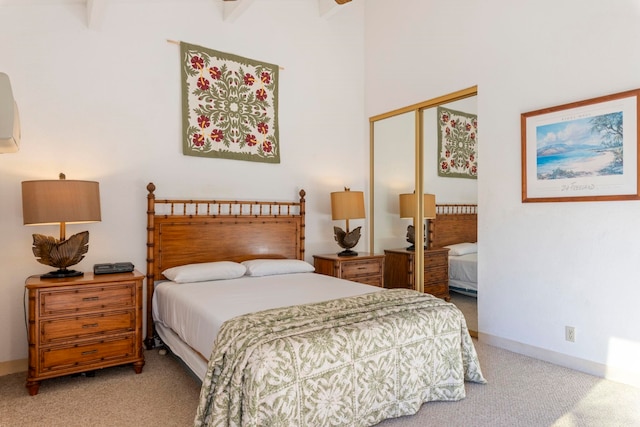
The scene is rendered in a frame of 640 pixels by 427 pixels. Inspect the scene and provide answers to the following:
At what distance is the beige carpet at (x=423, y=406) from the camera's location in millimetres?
2168

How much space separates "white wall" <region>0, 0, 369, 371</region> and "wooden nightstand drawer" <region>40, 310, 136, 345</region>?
2.03ft

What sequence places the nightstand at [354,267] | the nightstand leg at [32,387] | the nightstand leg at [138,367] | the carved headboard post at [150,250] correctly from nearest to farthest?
1. the nightstand leg at [32,387]
2. the nightstand leg at [138,367]
3. the carved headboard post at [150,250]
4. the nightstand at [354,267]

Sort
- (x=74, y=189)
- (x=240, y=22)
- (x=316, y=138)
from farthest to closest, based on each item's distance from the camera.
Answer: (x=316, y=138)
(x=240, y=22)
(x=74, y=189)

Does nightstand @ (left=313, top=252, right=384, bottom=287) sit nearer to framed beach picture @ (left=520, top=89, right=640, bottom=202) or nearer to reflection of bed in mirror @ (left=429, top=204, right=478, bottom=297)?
reflection of bed in mirror @ (left=429, top=204, right=478, bottom=297)

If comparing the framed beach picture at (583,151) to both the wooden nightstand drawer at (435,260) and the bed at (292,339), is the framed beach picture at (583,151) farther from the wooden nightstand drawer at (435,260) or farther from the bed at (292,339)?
the bed at (292,339)

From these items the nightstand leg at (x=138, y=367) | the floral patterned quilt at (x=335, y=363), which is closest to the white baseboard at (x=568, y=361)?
the floral patterned quilt at (x=335, y=363)

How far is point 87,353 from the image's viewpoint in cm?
266

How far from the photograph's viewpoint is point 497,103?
3.40 m

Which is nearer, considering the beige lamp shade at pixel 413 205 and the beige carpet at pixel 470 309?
the beige carpet at pixel 470 309

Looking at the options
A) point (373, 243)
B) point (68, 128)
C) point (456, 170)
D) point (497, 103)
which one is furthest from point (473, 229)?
point (68, 128)

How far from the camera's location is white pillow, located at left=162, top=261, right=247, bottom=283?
314 centimetres

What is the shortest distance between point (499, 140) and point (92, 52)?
11.5 feet

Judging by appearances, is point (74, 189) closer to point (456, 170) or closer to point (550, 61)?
point (456, 170)

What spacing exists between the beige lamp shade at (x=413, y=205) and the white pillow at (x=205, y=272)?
1.87 metres
